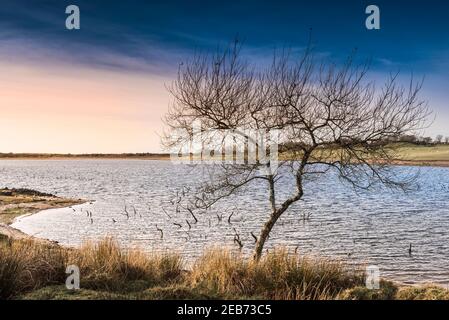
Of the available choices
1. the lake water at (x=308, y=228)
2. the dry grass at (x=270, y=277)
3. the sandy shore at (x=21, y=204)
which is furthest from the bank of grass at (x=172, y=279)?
the sandy shore at (x=21, y=204)

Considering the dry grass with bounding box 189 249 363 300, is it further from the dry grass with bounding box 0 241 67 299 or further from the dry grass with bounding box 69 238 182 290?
the dry grass with bounding box 0 241 67 299

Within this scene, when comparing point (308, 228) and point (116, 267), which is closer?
point (116, 267)

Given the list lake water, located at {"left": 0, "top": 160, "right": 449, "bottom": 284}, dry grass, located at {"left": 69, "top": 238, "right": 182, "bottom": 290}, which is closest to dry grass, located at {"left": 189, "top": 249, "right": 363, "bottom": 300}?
dry grass, located at {"left": 69, "top": 238, "right": 182, "bottom": 290}

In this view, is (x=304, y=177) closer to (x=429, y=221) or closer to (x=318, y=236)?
(x=318, y=236)

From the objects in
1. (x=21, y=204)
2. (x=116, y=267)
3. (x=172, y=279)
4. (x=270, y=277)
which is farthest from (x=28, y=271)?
(x=21, y=204)

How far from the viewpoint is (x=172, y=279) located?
39.5 feet

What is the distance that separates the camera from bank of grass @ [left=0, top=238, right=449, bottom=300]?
32.6 feet

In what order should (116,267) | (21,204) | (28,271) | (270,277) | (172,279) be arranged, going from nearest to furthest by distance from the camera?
1. (28,271)
2. (270,277)
3. (116,267)
4. (172,279)
5. (21,204)

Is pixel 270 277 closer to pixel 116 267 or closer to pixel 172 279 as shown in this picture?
pixel 172 279

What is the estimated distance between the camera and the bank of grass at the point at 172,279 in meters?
9.95

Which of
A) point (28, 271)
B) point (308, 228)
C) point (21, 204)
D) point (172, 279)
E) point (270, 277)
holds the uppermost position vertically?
point (28, 271)

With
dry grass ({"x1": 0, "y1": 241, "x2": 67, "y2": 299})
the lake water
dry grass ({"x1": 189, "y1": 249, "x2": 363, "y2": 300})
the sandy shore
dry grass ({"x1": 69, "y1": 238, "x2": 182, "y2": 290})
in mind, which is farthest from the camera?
the sandy shore

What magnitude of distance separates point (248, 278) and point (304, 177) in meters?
5.55
